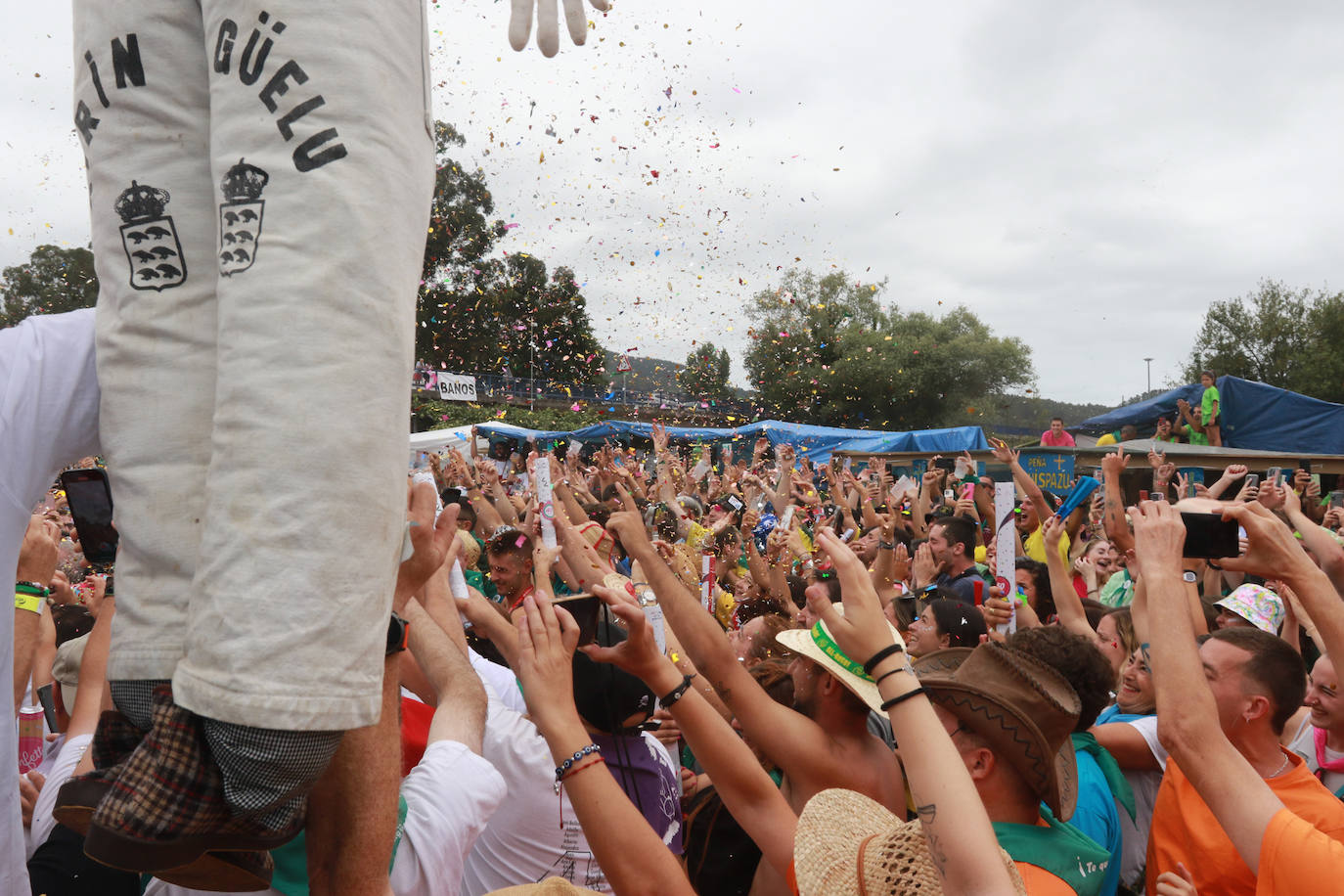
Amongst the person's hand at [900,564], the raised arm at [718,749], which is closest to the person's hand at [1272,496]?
the person's hand at [900,564]

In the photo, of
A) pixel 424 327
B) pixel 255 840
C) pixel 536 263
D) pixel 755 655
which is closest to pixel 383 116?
pixel 255 840

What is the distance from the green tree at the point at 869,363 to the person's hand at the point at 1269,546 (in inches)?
1674

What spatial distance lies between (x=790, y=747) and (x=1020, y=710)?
720 mm

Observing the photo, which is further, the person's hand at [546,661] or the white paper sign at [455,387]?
the white paper sign at [455,387]

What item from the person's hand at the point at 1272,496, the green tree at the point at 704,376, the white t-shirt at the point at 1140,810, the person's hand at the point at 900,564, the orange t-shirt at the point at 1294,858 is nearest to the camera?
the orange t-shirt at the point at 1294,858

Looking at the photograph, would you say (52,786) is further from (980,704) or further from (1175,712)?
(1175,712)

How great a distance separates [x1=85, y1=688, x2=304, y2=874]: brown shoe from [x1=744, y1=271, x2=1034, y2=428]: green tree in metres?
44.9

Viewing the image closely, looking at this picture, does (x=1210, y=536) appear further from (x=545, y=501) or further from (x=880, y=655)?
(x=545, y=501)

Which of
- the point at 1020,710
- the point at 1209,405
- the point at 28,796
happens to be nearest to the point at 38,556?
the point at 28,796

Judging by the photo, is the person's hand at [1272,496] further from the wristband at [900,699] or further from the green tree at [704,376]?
the green tree at [704,376]

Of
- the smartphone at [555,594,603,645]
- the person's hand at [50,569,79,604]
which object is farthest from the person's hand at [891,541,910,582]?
the person's hand at [50,569,79,604]

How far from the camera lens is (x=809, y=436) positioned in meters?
22.9

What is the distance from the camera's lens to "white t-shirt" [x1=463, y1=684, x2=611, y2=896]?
9.38ft

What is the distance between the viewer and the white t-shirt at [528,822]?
2859mm
